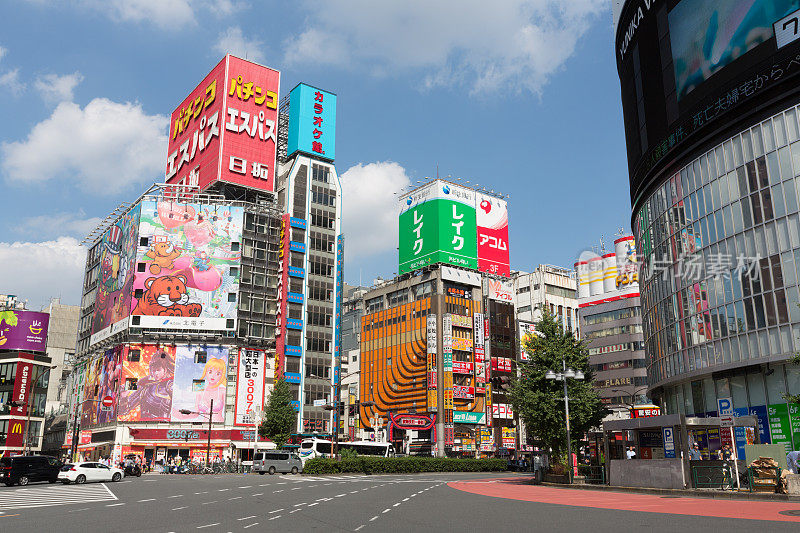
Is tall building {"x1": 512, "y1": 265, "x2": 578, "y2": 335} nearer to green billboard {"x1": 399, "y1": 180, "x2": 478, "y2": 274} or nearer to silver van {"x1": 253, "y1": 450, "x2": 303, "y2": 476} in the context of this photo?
green billboard {"x1": 399, "y1": 180, "x2": 478, "y2": 274}

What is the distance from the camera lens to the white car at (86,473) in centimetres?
4247

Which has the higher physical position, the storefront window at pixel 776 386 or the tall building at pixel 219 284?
the tall building at pixel 219 284

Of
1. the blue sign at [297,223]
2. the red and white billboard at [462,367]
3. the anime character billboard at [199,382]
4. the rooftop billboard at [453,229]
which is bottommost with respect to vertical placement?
the anime character billboard at [199,382]

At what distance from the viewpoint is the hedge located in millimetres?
57750

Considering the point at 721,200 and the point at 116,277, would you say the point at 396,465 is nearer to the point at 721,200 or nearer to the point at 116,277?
the point at 721,200

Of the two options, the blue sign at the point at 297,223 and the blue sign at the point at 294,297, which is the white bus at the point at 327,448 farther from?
the blue sign at the point at 297,223

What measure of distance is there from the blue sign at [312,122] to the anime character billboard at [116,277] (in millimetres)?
27161

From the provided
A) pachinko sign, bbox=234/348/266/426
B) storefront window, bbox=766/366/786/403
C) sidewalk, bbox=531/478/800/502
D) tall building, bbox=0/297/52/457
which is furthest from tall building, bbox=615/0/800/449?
tall building, bbox=0/297/52/457

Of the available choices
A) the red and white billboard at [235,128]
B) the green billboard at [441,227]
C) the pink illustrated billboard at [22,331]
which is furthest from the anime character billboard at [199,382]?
the green billboard at [441,227]

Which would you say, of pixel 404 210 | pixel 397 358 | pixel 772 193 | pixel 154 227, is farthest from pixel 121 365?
pixel 772 193

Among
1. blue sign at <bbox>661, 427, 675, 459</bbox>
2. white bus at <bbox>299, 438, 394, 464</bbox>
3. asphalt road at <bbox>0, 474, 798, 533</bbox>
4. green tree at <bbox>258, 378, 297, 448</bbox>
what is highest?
green tree at <bbox>258, 378, 297, 448</bbox>

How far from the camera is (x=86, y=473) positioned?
43.3 m

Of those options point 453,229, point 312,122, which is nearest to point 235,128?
point 312,122

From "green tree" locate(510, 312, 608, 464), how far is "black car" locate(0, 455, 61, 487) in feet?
101
